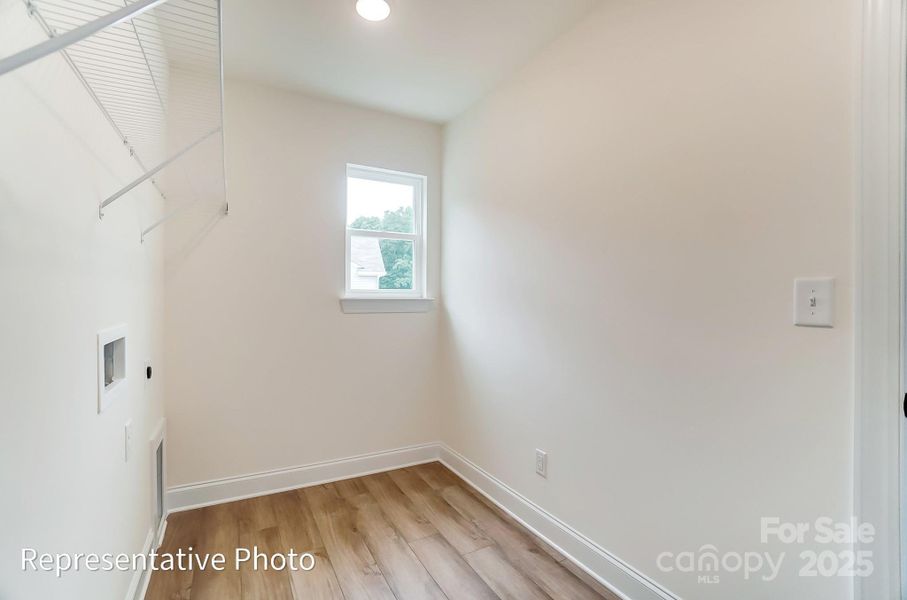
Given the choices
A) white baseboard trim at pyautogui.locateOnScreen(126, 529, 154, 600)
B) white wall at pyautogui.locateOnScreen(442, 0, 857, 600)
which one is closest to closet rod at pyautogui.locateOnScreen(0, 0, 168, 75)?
white wall at pyautogui.locateOnScreen(442, 0, 857, 600)

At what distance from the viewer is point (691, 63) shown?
53.3 inches

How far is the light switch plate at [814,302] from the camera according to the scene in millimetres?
1040

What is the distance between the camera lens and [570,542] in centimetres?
181

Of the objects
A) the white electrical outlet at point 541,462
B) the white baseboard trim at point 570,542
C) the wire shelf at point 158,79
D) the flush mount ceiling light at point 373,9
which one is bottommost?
the white baseboard trim at point 570,542

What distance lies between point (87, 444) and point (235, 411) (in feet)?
4.53

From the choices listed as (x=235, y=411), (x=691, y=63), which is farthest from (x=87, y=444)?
(x=691, y=63)

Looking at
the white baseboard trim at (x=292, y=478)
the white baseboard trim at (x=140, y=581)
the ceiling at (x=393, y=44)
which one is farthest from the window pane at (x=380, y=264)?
the white baseboard trim at (x=140, y=581)

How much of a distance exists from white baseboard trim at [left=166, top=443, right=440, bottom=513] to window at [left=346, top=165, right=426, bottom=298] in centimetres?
112

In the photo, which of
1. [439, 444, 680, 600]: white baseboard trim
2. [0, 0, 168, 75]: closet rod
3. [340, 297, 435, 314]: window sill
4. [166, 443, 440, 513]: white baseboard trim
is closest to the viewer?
[0, 0, 168, 75]: closet rod

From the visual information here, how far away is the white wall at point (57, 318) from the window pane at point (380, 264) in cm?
139

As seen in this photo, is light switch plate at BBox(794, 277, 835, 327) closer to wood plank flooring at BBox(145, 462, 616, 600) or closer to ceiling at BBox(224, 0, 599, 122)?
wood plank flooring at BBox(145, 462, 616, 600)

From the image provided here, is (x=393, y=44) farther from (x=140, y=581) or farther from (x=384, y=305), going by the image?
(x=140, y=581)

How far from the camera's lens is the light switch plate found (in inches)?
40.9

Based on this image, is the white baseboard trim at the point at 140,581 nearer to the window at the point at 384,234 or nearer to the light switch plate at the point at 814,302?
the window at the point at 384,234
